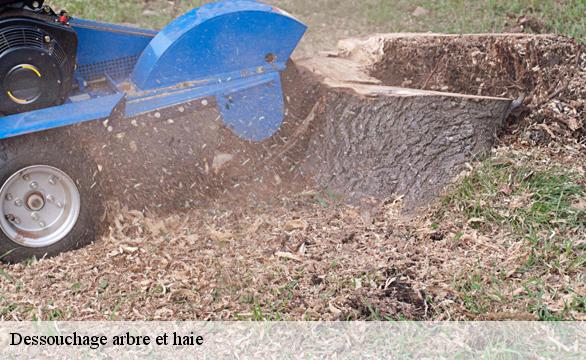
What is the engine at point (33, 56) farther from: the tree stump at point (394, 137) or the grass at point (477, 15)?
the grass at point (477, 15)

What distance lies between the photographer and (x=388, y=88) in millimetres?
4203

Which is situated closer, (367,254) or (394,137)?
(367,254)

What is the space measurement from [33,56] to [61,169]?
0.61m

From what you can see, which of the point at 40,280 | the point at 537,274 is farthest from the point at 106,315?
the point at 537,274

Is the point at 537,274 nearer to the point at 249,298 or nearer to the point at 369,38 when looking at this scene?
the point at 249,298

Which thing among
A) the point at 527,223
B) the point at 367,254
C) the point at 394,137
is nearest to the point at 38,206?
the point at 367,254

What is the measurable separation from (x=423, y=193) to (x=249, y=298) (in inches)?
48.7

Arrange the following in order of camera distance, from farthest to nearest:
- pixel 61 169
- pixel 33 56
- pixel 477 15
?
pixel 477 15 < pixel 61 169 < pixel 33 56

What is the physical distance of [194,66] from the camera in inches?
157

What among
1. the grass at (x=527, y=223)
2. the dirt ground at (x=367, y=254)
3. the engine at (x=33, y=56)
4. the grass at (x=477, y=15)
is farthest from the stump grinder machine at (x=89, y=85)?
the grass at (x=477, y=15)

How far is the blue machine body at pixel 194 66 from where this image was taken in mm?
3844

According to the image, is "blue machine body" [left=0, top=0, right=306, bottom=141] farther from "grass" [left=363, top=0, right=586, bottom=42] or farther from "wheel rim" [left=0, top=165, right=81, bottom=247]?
"grass" [left=363, top=0, right=586, bottom=42]

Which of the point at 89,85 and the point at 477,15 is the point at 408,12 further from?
the point at 89,85

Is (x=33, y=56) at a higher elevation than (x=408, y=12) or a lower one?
higher
